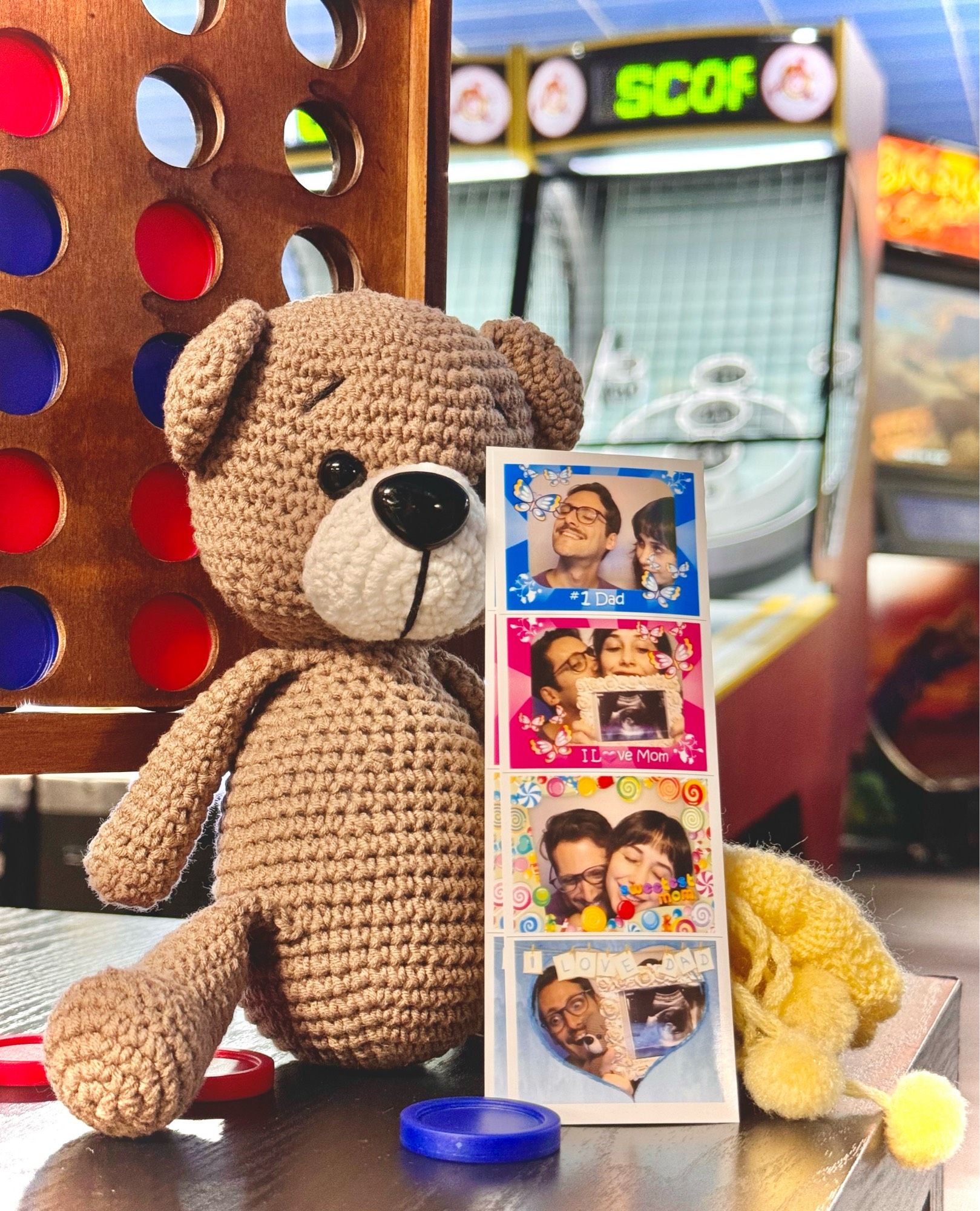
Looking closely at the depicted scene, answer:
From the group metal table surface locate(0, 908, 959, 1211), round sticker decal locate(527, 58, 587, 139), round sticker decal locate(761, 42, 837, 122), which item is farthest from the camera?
round sticker decal locate(527, 58, 587, 139)

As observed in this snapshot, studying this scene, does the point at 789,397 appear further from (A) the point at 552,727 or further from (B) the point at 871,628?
(A) the point at 552,727

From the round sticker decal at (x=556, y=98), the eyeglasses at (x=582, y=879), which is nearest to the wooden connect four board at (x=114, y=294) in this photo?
the eyeglasses at (x=582, y=879)

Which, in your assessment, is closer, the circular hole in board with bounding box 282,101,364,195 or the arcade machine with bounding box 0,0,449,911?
the arcade machine with bounding box 0,0,449,911

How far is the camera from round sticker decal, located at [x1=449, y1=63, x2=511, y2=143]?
3.79 m

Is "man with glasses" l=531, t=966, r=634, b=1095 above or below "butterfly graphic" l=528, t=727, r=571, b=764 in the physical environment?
below

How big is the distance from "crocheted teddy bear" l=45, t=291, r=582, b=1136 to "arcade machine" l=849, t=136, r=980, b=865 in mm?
3788

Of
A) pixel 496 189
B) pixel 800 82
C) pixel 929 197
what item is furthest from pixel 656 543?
pixel 929 197

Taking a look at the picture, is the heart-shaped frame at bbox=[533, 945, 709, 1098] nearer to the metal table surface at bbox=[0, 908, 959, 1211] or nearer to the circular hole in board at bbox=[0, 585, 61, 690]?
the metal table surface at bbox=[0, 908, 959, 1211]

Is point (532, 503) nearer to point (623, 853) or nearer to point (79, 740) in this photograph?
point (623, 853)

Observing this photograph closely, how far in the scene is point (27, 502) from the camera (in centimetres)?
79

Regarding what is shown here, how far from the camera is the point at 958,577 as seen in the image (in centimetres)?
434

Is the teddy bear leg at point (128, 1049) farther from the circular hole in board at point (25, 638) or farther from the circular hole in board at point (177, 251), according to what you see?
the circular hole in board at point (177, 251)

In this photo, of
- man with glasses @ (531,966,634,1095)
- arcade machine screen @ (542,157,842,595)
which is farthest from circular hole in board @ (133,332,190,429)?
arcade machine screen @ (542,157,842,595)

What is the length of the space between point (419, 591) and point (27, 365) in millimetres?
305
